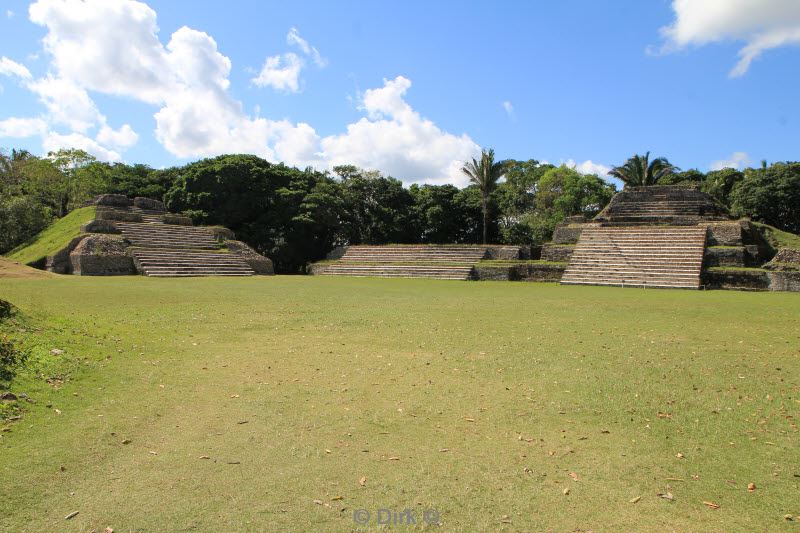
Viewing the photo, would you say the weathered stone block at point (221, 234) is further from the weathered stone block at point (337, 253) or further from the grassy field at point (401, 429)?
the grassy field at point (401, 429)

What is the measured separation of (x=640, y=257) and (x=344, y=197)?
22.3 m

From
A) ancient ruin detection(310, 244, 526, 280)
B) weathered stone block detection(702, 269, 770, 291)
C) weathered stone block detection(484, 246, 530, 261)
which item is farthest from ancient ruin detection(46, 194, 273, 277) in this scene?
weathered stone block detection(702, 269, 770, 291)

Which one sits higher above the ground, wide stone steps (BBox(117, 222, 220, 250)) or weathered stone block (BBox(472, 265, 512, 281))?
wide stone steps (BBox(117, 222, 220, 250))

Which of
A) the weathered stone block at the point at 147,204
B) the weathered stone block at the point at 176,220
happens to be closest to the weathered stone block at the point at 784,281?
the weathered stone block at the point at 176,220

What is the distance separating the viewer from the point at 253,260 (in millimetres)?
26188

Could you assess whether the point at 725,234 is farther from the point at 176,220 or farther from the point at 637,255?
the point at 176,220

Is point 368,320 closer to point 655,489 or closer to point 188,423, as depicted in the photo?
point 188,423

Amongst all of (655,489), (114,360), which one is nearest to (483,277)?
(114,360)

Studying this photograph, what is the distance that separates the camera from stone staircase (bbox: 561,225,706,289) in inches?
720

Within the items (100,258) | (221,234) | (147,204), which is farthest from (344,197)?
(100,258)

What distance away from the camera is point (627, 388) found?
5.11m

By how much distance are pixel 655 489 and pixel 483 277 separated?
20.7 m

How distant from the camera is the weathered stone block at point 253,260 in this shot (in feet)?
85.6

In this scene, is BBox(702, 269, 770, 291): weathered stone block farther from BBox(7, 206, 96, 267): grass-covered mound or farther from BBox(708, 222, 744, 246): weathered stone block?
BBox(7, 206, 96, 267): grass-covered mound
